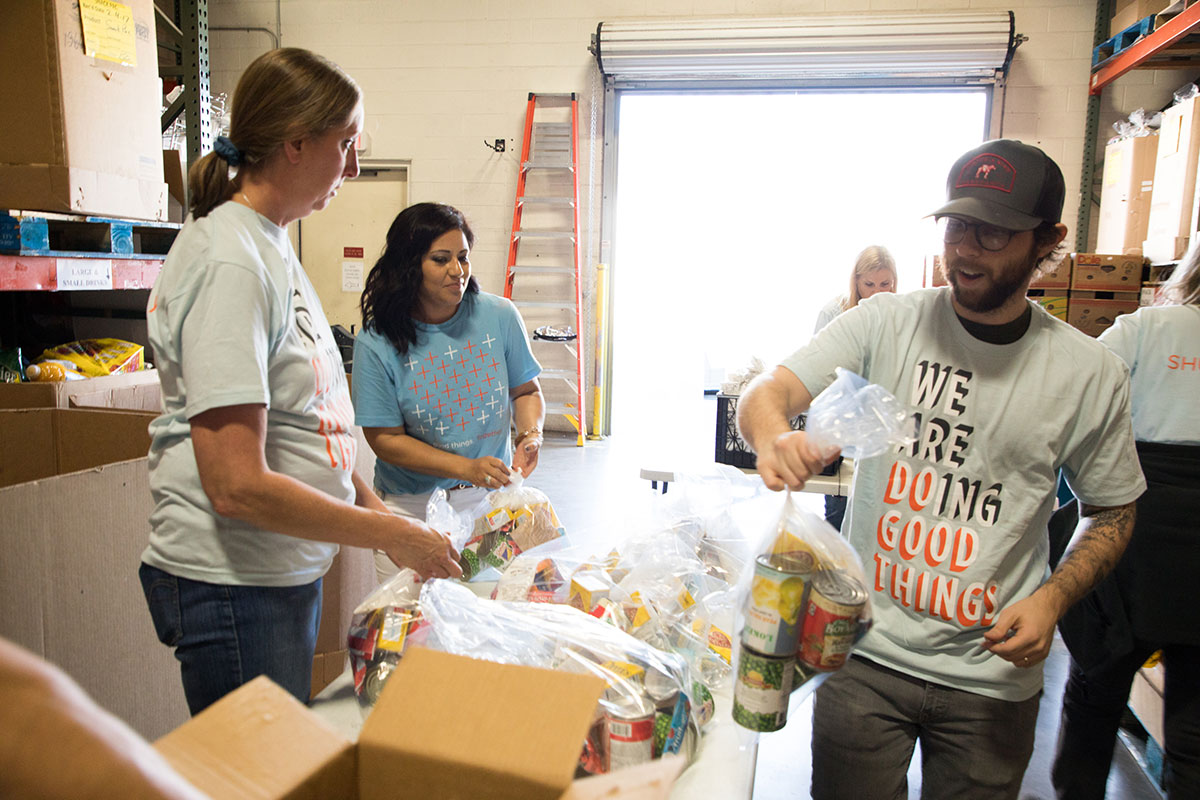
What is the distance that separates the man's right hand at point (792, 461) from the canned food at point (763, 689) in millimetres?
238

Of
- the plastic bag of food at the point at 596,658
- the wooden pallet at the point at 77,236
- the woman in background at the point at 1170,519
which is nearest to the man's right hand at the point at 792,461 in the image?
the plastic bag of food at the point at 596,658

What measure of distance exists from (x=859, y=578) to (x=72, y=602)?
1543 mm

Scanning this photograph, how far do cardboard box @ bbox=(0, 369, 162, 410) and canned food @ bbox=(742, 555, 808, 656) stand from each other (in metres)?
1.99

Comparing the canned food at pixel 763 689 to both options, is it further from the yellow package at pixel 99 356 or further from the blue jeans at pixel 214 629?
the yellow package at pixel 99 356

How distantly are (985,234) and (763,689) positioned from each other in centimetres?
81

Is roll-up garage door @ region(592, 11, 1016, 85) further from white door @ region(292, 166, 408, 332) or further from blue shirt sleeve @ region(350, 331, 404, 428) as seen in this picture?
blue shirt sleeve @ region(350, 331, 404, 428)

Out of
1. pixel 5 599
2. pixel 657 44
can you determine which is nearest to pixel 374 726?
pixel 5 599

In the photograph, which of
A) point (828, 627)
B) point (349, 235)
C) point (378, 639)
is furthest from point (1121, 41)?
point (349, 235)

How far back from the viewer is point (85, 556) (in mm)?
1547

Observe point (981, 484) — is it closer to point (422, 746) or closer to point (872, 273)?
point (422, 746)

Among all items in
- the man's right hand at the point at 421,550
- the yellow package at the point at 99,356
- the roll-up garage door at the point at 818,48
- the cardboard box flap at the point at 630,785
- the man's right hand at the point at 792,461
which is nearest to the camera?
the cardboard box flap at the point at 630,785

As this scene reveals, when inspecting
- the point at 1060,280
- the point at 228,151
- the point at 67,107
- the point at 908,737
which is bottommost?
the point at 908,737

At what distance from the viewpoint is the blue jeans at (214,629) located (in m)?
1.06

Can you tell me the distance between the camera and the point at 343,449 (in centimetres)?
118
